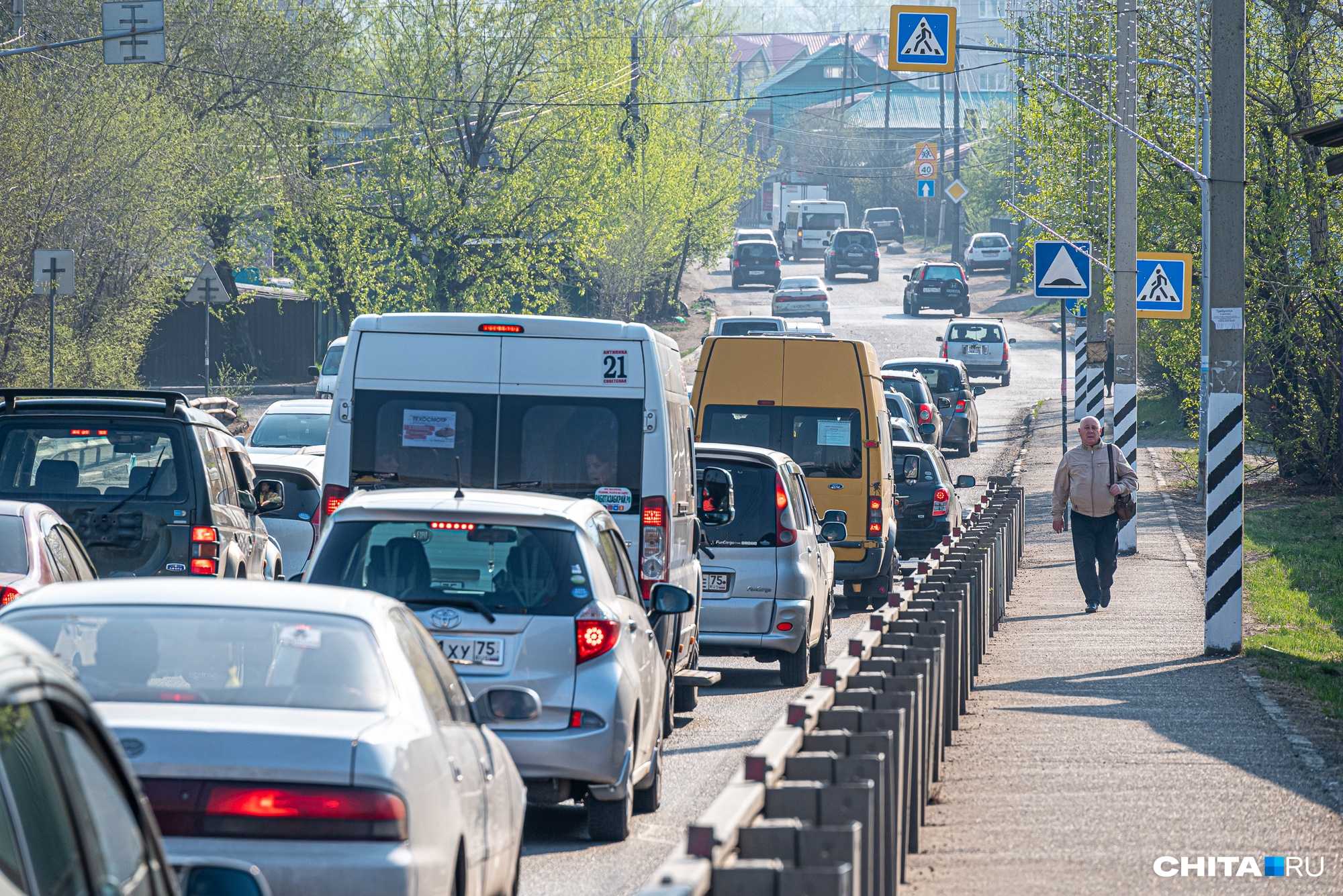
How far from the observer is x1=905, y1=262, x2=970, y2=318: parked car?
6594 cm

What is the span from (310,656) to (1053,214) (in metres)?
31.1

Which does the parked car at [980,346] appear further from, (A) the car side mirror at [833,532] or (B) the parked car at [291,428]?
(A) the car side mirror at [833,532]

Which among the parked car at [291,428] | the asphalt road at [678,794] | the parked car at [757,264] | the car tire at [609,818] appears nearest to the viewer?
the asphalt road at [678,794]

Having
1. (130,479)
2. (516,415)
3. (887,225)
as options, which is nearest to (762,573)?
(516,415)

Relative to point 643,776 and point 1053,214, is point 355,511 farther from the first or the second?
point 1053,214

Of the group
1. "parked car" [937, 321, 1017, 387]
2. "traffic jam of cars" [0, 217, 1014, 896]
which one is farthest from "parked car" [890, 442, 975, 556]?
"parked car" [937, 321, 1017, 387]

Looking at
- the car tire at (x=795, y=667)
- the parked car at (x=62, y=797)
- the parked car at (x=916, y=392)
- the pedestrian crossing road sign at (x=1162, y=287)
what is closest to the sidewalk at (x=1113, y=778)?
the car tire at (x=795, y=667)

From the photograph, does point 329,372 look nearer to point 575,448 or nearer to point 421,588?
A: point 575,448

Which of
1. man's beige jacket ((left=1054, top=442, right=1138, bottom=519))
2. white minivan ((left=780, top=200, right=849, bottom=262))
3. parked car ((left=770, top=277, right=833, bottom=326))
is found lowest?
man's beige jacket ((left=1054, top=442, right=1138, bottom=519))

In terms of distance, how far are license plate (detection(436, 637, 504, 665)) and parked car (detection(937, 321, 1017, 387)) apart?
135 ft

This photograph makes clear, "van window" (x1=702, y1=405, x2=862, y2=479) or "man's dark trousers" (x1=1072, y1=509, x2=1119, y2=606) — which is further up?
"van window" (x1=702, y1=405, x2=862, y2=479)

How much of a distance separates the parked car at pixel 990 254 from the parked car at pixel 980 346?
31.4 metres

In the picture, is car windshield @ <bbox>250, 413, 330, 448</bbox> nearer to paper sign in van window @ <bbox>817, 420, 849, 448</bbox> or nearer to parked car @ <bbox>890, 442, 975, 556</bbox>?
parked car @ <bbox>890, 442, 975, 556</bbox>

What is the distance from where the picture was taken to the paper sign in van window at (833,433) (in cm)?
1745
